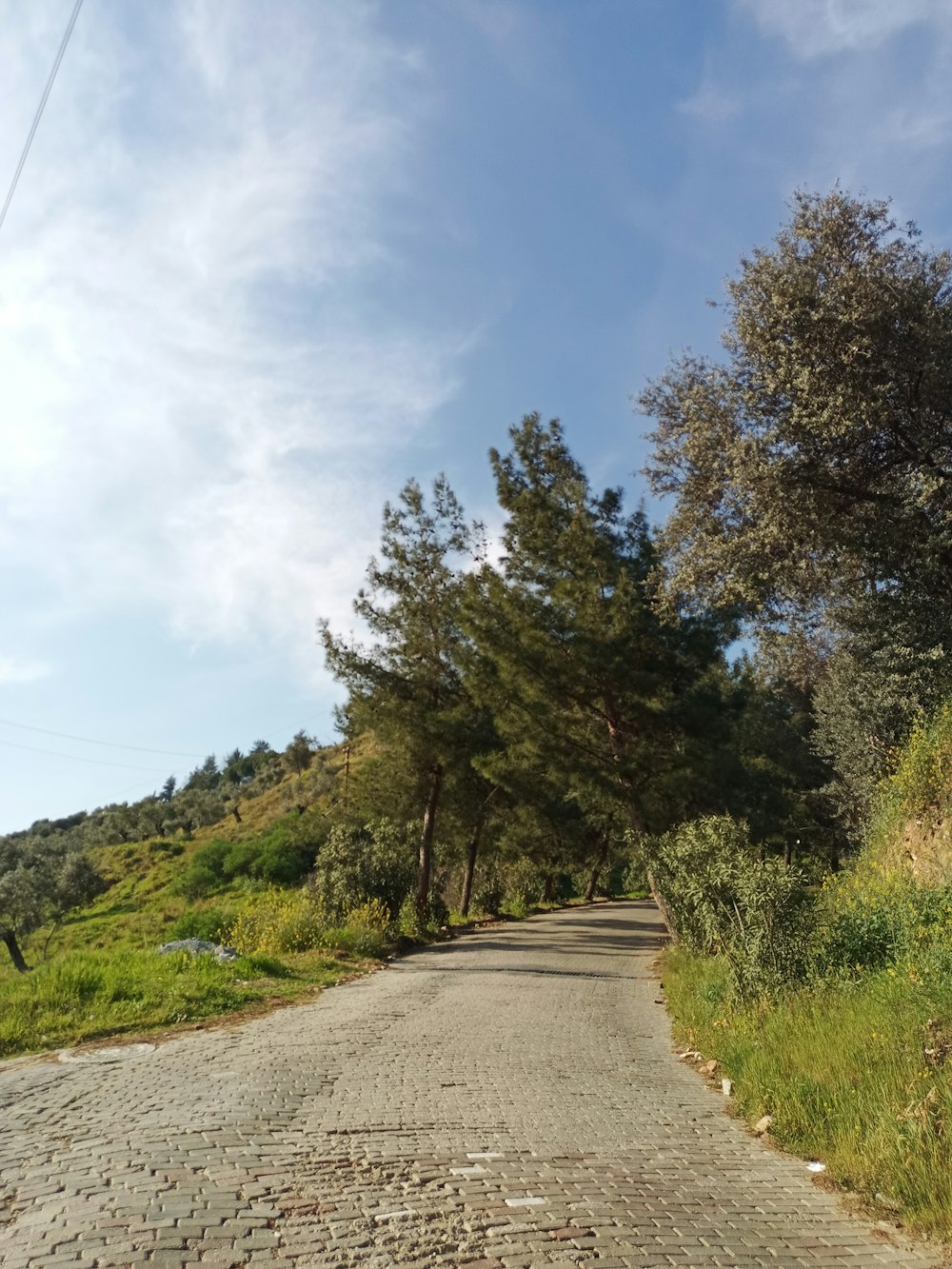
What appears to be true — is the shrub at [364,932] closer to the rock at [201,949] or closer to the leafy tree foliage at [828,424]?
the rock at [201,949]

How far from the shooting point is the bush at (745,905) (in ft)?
28.6

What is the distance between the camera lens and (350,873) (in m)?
20.5

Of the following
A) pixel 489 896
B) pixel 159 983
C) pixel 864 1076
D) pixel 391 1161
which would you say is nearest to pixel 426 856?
pixel 489 896

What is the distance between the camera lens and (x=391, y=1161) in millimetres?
4723

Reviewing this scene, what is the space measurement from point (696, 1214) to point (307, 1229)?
2.00 m

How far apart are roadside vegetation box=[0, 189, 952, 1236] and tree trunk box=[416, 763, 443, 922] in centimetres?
13

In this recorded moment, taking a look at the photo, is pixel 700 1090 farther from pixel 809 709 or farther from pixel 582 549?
pixel 809 709

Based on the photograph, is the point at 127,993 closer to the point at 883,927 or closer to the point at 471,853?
the point at 883,927

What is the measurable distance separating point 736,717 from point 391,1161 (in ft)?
57.4

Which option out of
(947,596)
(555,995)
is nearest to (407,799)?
(555,995)

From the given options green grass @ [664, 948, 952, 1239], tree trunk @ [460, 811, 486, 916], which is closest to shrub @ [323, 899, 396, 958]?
green grass @ [664, 948, 952, 1239]

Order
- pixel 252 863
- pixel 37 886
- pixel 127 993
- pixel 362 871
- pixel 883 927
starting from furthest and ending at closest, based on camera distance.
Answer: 1. pixel 252 863
2. pixel 37 886
3. pixel 362 871
4. pixel 127 993
5. pixel 883 927

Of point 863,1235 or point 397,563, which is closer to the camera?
point 863,1235

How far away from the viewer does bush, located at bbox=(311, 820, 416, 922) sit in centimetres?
2031
